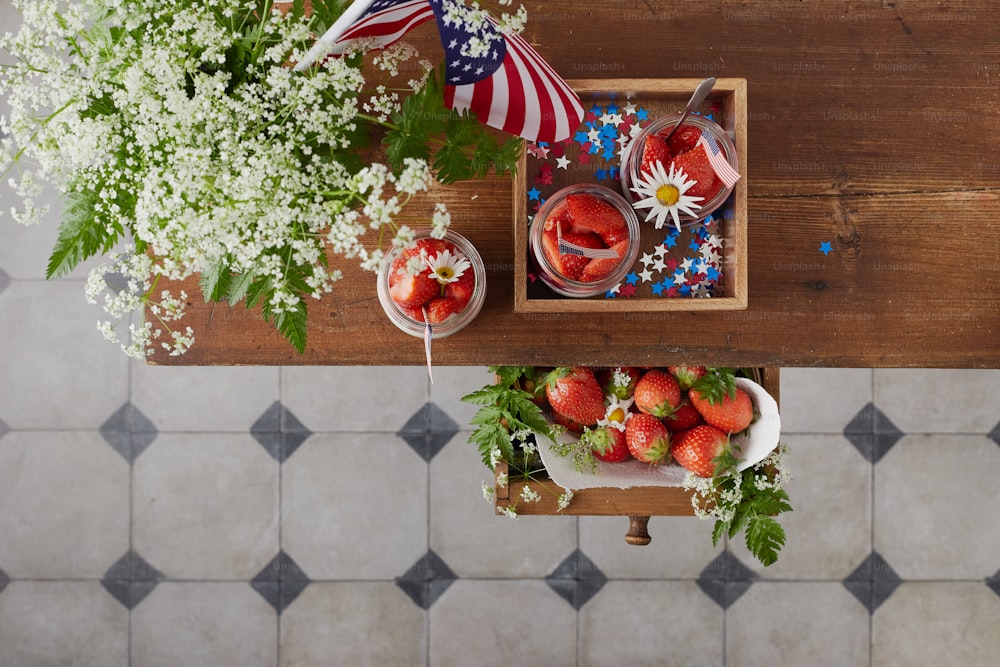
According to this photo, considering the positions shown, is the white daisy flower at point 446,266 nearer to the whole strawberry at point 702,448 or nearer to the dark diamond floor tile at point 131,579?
the whole strawberry at point 702,448

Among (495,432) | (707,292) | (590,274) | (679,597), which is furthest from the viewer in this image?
(679,597)

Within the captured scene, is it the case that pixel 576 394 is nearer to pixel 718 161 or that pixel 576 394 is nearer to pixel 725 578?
pixel 718 161

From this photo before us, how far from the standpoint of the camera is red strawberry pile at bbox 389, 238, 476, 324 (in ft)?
3.94

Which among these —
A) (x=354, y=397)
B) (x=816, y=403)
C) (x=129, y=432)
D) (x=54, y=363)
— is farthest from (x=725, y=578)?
(x=54, y=363)

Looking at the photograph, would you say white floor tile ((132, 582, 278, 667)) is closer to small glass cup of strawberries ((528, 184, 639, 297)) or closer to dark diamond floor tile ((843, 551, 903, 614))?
small glass cup of strawberries ((528, 184, 639, 297))

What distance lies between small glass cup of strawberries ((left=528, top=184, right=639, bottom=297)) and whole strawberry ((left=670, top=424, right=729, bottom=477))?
0.43 meters

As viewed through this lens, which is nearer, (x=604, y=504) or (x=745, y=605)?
(x=604, y=504)

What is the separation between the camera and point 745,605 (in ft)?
7.73

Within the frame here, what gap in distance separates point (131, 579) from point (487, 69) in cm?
219

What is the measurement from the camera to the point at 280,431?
2.35m

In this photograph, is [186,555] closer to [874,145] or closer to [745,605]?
[745,605]

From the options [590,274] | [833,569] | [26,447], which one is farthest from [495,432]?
[26,447]

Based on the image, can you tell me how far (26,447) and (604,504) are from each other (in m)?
2.03

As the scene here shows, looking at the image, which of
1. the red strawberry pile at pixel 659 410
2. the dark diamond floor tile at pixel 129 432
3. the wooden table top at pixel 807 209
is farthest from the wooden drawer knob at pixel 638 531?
the dark diamond floor tile at pixel 129 432
